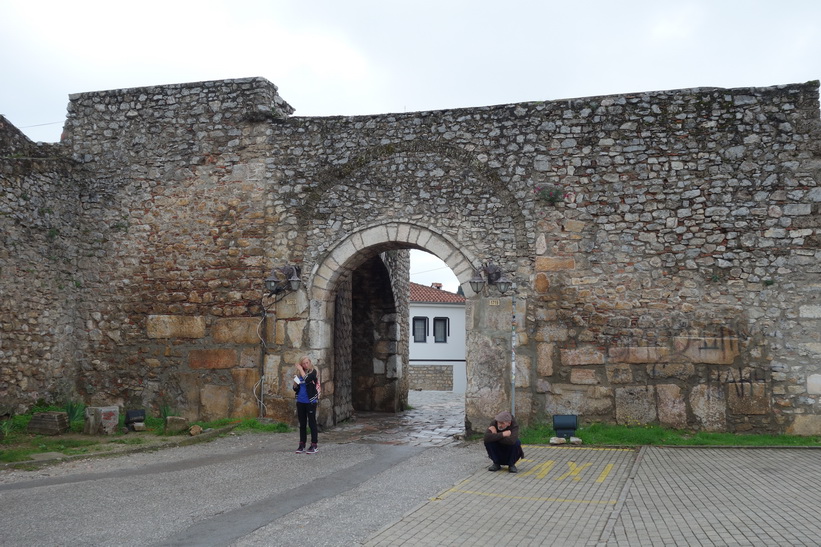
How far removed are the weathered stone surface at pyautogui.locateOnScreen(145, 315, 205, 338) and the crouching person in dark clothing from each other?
560cm

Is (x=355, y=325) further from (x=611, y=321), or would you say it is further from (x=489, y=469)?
(x=489, y=469)

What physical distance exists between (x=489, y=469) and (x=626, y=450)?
2255 millimetres

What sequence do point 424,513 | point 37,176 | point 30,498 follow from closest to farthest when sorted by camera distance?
point 424,513 → point 30,498 → point 37,176

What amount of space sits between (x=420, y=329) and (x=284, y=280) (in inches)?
928

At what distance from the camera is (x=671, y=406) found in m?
9.31

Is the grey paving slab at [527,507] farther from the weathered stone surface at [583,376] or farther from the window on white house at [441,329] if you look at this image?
the window on white house at [441,329]

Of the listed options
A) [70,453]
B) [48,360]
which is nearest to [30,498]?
[70,453]

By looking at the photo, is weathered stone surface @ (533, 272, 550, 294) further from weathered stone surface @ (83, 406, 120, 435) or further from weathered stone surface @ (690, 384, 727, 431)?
weathered stone surface @ (83, 406, 120, 435)

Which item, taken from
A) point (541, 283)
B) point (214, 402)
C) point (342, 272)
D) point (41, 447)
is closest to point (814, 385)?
point (541, 283)

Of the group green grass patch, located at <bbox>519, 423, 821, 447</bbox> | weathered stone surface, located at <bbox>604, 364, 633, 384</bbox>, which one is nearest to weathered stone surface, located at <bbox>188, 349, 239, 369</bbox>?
green grass patch, located at <bbox>519, 423, 821, 447</bbox>

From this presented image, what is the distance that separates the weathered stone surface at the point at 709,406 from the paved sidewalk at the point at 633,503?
0.82 m

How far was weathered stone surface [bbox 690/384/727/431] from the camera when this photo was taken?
915 centimetres

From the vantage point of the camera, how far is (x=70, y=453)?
27.6 feet

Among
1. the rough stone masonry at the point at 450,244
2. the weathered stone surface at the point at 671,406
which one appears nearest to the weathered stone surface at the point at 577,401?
the rough stone masonry at the point at 450,244
